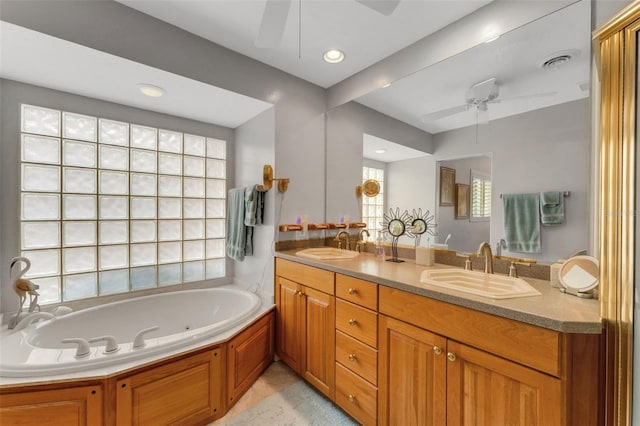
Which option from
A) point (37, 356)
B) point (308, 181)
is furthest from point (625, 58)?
point (37, 356)

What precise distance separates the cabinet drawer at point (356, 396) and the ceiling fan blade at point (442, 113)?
65.8 inches

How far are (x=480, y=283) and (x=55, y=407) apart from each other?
2070 mm

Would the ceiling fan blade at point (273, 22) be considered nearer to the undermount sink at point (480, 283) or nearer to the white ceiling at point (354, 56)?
the white ceiling at point (354, 56)

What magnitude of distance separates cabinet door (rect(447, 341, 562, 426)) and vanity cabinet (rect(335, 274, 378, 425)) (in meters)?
0.40

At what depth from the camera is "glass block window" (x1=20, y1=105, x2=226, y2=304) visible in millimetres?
1917

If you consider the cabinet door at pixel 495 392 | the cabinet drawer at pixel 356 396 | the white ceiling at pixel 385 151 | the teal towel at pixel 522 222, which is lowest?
the cabinet drawer at pixel 356 396

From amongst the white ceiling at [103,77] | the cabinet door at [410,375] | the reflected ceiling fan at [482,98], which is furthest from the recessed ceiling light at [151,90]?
the cabinet door at [410,375]

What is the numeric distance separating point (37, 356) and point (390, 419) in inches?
70.2

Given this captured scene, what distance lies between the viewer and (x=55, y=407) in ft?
3.92

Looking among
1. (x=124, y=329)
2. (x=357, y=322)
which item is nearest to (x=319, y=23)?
(x=357, y=322)

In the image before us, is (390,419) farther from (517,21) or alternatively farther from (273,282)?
(517,21)

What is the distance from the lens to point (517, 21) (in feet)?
4.59

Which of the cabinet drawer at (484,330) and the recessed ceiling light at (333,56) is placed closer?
the cabinet drawer at (484,330)

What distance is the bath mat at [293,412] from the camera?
5.09 feet
